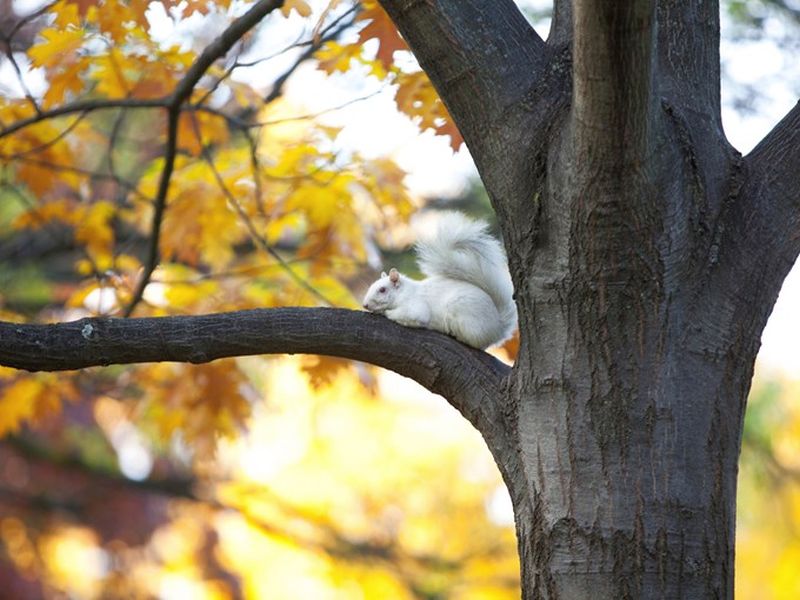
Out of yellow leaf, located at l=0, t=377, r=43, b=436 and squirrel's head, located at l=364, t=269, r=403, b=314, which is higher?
yellow leaf, located at l=0, t=377, r=43, b=436

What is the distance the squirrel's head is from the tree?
3.11ft

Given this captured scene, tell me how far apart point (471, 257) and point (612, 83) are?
1.24 m

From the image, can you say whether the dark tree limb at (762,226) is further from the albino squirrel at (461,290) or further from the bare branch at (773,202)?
the albino squirrel at (461,290)

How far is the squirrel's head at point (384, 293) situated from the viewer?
2914 mm

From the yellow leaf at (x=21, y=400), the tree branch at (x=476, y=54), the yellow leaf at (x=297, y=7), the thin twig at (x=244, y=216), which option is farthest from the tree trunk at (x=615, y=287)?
the yellow leaf at (x=21, y=400)

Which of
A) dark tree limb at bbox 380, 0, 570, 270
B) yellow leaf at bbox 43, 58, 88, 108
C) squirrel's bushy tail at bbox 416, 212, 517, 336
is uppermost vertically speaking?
yellow leaf at bbox 43, 58, 88, 108

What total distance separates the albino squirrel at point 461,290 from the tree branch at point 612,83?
1.05 metres

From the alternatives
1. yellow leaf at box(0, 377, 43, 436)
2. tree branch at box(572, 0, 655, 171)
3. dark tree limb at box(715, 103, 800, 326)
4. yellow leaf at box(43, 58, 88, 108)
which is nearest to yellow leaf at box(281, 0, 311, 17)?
yellow leaf at box(43, 58, 88, 108)

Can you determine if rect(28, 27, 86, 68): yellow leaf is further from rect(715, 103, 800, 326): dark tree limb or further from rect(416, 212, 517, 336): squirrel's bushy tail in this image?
rect(715, 103, 800, 326): dark tree limb

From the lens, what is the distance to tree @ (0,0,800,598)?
1.67 meters

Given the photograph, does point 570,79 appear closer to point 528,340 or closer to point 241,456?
point 528,340

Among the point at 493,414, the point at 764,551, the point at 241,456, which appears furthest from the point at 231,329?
the point at 764,551

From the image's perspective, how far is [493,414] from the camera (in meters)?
1.88

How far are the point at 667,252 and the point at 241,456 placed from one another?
22.2 feet
